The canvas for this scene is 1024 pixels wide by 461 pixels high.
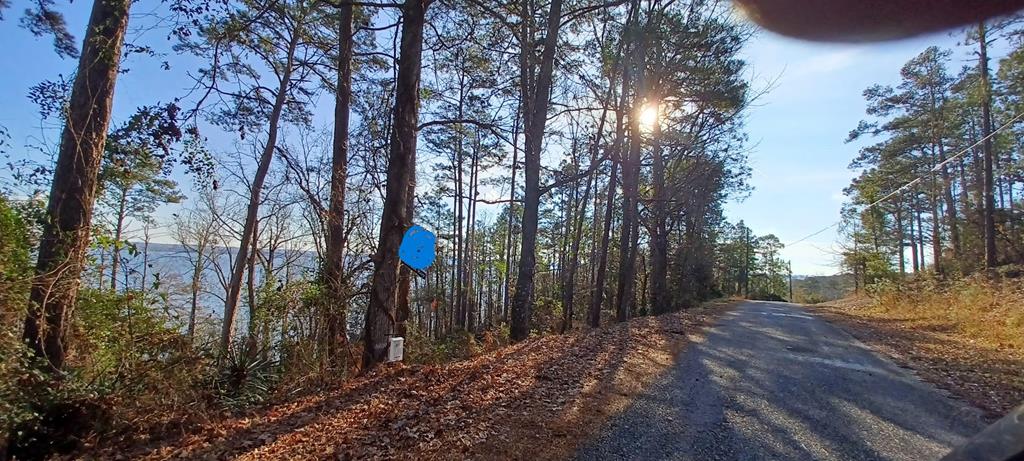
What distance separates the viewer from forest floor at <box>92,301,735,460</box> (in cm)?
351

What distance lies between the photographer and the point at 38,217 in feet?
14.5

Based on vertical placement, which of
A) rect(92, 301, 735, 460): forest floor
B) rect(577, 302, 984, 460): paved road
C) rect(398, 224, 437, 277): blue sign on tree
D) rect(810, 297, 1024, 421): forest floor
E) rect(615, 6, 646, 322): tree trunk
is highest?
rect(615, 6, 646, 322): tree trunk

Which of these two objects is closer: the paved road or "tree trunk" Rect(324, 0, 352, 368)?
Result: the paved road

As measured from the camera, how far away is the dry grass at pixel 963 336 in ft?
17.3

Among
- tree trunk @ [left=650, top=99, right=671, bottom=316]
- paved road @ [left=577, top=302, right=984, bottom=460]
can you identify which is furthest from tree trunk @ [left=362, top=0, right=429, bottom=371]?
tree trunk @ [left=650, top=99, right=671, bottom=316]

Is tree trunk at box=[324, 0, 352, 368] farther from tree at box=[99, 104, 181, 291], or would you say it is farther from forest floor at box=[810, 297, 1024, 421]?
forest floor at box=[810, 297, 1024, 421]

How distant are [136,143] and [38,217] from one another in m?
1.25

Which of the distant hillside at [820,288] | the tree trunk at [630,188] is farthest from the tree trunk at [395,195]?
the distant hillside at [820,288]

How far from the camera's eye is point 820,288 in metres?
64.8

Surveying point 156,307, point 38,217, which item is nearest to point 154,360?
point 156,307

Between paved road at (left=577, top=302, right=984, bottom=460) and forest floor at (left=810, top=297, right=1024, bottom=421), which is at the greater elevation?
forest floor at (left=810, top=297, right=1024, bottom=421)

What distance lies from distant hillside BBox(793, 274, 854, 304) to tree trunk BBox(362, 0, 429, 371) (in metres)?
52.1

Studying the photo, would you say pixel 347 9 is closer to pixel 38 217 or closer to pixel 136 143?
pixel 136 143

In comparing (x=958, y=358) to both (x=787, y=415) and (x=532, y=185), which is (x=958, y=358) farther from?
(x=532, y=185)
